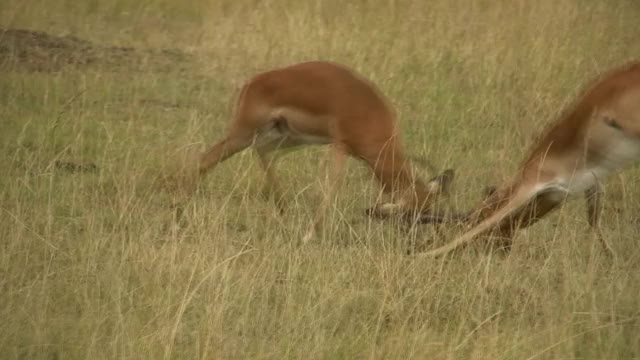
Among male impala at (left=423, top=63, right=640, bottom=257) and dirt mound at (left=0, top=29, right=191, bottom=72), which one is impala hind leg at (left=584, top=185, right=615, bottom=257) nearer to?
male impala at (left=423, top=63, right=640, bottom=257)

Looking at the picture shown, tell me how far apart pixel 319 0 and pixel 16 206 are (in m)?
6.09

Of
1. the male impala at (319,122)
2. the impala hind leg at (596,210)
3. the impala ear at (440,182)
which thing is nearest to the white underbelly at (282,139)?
the male impala at (319,122)

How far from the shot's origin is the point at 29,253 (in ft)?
15.8

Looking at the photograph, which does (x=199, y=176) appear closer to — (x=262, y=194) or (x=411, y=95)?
(x=262, y=194)

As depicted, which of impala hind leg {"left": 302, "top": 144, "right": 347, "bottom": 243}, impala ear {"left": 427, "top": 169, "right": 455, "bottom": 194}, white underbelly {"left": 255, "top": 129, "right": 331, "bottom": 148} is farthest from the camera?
white underbelly {"left": 255, "top": 129, "right": 331, "bottom": 148}

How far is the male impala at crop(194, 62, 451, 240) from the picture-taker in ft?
20.7

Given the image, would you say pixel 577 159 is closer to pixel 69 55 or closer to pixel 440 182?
pixel 440 182

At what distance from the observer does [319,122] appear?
6.53 m

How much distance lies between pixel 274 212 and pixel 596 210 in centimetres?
139

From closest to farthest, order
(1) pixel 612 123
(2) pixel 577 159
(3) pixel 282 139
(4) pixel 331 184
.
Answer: (1) pixel 612 123
(2) pixel 577 159
(4) pixel 331 184
(3) pixel 282 139

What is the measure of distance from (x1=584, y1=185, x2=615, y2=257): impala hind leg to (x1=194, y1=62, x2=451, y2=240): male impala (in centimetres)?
81

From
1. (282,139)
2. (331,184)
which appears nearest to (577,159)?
(331,184)

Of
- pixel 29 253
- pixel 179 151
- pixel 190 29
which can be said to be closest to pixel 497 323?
pixel 29 253

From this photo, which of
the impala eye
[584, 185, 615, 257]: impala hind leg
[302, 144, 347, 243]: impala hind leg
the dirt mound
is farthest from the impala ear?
the dirt mound
